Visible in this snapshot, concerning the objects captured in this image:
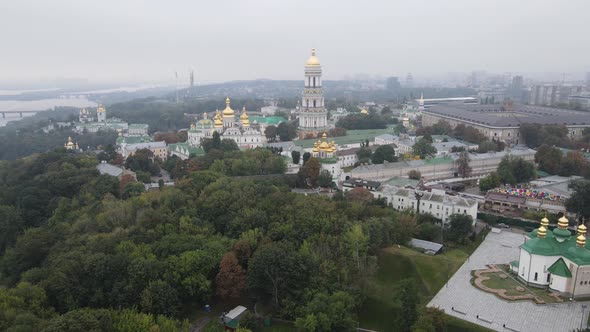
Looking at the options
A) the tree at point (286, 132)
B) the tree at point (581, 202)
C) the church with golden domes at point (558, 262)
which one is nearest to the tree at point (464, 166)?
the tree at point (581, 202)

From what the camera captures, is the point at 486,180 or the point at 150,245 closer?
the point at 150,245

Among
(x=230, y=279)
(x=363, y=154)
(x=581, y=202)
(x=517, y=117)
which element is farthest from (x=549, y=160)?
(x=230, y=279)

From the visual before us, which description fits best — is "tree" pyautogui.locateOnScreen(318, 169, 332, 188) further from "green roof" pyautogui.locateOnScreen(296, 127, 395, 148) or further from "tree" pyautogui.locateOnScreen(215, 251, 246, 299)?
"tree" pyautogui.locateOnScreen(215, 251, 246, 299)

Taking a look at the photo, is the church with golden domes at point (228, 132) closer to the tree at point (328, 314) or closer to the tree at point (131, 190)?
the tree at point (131, 190)

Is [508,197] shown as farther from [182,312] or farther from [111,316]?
[111,316]

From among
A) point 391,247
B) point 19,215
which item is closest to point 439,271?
point 391,247
